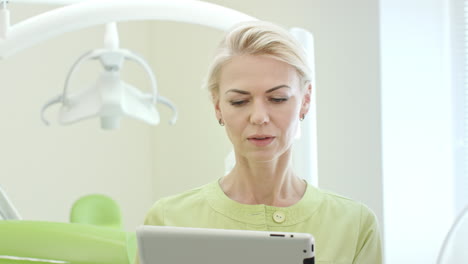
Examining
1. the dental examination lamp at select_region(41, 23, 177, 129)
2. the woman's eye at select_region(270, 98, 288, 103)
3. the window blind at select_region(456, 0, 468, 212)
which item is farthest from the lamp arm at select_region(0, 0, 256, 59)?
the window blind at select_region(456, 0, 468, 212)

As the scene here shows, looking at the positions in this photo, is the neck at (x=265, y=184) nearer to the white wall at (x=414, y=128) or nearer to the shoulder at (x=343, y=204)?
the shoulder at (x=343, y=204)

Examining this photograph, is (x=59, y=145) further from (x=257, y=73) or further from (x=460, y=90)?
(x=257, y=73)

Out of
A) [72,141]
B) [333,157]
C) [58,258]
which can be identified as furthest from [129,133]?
[58,258]

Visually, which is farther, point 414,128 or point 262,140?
point 414,128

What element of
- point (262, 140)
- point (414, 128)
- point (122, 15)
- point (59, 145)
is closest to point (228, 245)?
point (262, 140)

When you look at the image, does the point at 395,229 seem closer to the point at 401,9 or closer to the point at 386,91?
the point at 386,91

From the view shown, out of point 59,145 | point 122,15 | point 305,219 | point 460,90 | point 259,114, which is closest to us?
point 259,114

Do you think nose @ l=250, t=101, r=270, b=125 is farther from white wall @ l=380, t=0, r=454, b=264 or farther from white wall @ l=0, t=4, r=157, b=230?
white wall @ l=0, t=4, r=157, b=230

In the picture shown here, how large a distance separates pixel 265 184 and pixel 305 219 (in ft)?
0.36

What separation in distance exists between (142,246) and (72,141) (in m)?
3.27

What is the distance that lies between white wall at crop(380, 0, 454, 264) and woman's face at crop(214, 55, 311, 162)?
6.16 ft

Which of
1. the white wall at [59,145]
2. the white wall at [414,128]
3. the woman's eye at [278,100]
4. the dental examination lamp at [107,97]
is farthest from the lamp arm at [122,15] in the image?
the white wall at [59,145]

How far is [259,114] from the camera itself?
4.08 ft

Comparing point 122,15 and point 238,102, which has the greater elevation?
point 122,15
